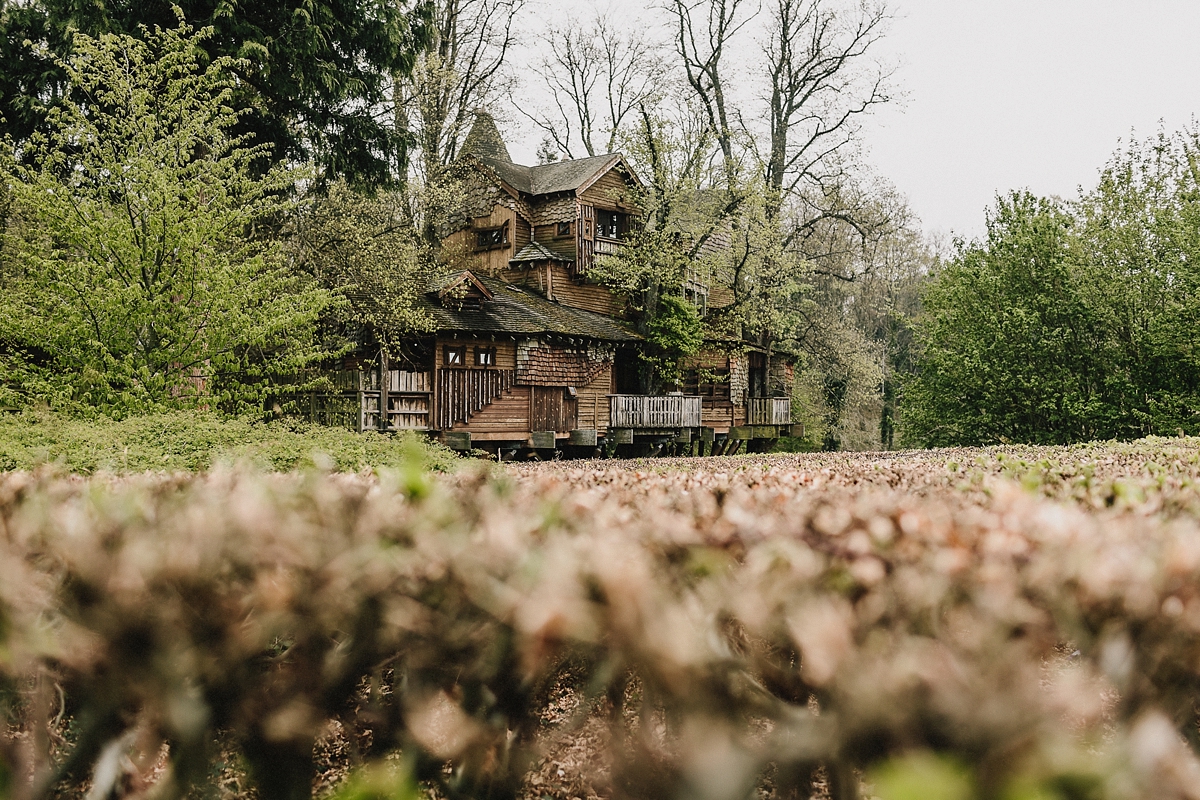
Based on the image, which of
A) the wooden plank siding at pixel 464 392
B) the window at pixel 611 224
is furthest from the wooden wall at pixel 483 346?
the window at pixel 611 224

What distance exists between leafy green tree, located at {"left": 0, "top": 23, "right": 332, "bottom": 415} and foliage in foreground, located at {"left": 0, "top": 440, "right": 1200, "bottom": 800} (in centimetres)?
1214

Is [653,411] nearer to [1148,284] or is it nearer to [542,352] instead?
[542,352]

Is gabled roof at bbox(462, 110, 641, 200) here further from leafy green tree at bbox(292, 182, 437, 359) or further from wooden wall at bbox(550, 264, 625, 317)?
leafy green tree at bbox(292, 182, 437, 359)

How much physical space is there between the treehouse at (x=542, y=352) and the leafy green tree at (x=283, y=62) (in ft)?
17.7

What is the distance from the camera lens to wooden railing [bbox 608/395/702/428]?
28.2 metres

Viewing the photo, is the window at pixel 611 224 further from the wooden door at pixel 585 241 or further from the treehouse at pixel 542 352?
the wooden door at pixel 585 241

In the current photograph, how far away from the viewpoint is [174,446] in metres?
8.50

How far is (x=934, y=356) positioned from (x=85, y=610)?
2672cm

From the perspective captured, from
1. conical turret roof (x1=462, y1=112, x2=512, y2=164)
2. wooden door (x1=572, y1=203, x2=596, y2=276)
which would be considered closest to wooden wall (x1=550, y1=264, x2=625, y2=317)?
wooden door (x1=572, y1=203, x2=596, y2=276)

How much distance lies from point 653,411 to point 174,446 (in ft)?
71.5

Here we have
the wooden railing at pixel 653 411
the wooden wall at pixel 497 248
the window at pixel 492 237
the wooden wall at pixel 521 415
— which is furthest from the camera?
the window at pixel 492 237

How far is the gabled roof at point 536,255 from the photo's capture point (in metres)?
32.1

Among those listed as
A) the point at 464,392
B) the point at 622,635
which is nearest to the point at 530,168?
the point at 464,392

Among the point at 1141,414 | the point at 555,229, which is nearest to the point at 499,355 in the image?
the point at 555,229
